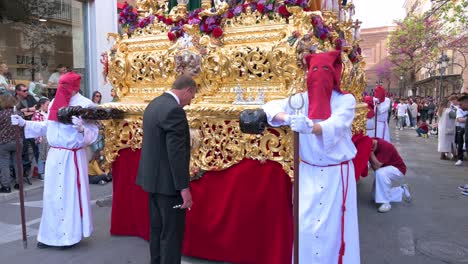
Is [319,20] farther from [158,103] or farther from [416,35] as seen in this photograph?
[416,35]

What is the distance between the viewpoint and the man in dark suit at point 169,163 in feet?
10.0

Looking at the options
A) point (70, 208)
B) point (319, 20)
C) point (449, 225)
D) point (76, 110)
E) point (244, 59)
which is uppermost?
point (319, 20)

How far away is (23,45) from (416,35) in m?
23.5

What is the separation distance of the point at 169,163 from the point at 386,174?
13.8ft

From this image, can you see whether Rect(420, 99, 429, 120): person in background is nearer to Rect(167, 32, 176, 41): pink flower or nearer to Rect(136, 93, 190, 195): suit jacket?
Rect(167, 32, 176, 41): pink flower

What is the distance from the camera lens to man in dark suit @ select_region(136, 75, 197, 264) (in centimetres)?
306

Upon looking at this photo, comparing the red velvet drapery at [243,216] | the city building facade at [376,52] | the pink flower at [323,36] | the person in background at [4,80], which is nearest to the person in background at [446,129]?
the pink flower at [323,36]

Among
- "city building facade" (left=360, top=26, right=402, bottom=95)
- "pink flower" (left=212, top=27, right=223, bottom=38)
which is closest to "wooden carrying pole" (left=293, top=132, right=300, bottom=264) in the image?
"pink flower" (left=212, top=27, right=223, bottom=38)

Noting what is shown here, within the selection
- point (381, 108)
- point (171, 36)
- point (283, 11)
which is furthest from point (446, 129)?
point (171, 36)

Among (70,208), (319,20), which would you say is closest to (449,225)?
(319,20)

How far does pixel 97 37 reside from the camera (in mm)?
11531

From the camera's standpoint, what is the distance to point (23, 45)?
10453 mm

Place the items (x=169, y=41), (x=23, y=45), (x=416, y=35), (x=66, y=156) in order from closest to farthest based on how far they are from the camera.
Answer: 1. (x=66, y=156)
2. (x=169, y=41)
3. (x=23, y=45)
4. (x=416, y=35)

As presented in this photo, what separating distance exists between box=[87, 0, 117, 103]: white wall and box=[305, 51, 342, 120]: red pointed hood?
9592mm
